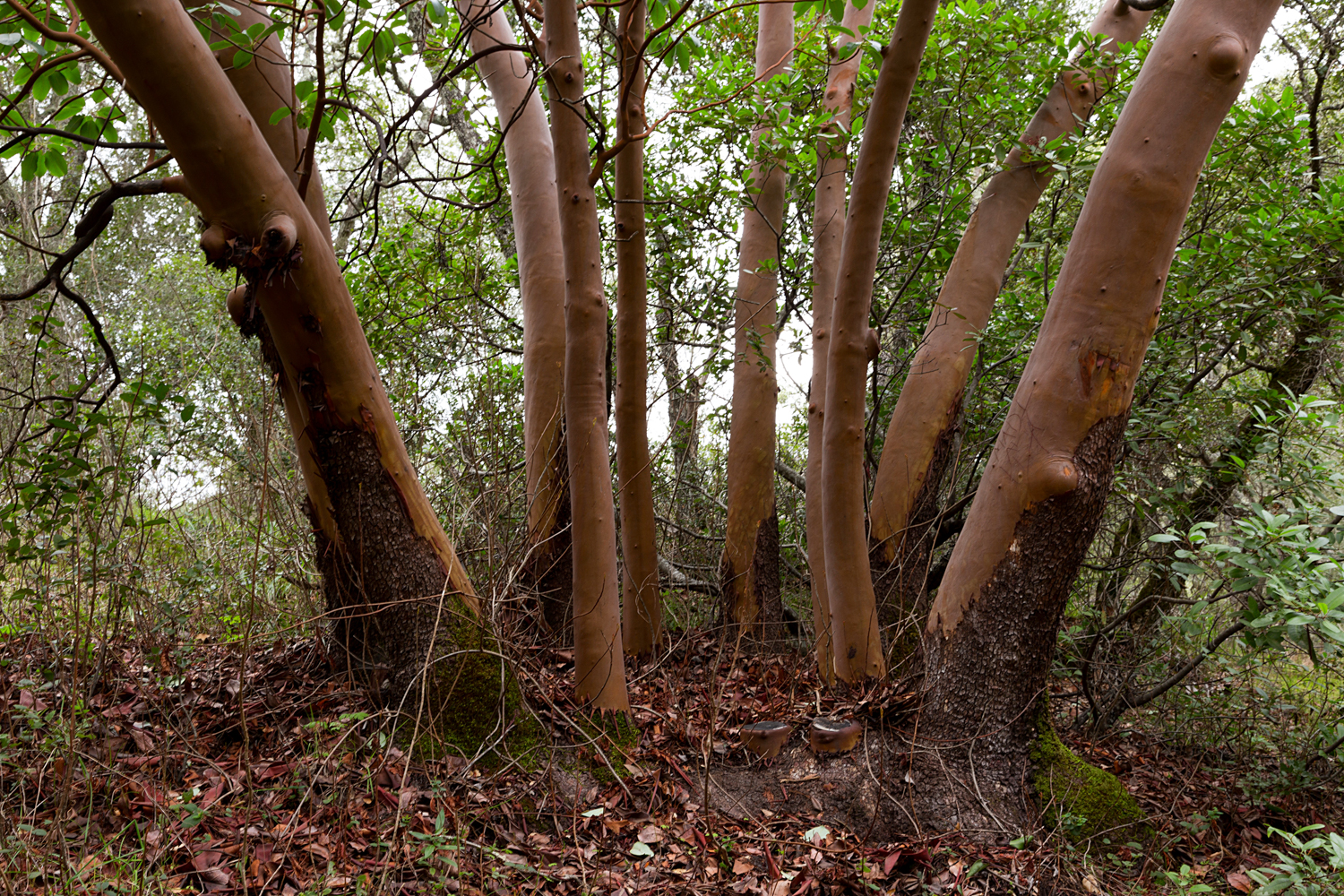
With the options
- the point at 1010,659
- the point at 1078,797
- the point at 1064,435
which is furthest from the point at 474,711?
the point at 1064,435

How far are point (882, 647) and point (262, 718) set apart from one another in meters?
3.03

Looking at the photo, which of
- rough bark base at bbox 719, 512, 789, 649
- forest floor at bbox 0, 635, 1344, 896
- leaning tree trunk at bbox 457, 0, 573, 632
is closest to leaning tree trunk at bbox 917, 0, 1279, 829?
forest floor at bbox 0, 635, 1344, 896

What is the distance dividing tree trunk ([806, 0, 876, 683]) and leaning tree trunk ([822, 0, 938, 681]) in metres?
0.51

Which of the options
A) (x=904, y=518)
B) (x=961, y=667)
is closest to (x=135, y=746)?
(x=961, y=667)

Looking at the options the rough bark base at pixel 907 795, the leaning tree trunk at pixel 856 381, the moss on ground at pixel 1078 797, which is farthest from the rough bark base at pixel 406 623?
the moss on ground at pixel 1078 797

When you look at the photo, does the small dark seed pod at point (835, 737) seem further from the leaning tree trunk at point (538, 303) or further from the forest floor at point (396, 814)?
the leaning tree trunk at point (538, 303)

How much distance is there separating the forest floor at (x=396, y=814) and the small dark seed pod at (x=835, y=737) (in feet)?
0.43

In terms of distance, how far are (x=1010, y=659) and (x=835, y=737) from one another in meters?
0.84

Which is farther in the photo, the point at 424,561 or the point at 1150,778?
the point at 1150,778

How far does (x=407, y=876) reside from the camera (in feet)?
8.29

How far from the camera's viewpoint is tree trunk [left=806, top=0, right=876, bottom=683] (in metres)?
4.46

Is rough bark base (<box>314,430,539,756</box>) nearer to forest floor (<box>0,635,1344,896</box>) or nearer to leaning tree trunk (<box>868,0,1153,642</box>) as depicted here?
forest floor (<box>0,635,1344,896</box>)

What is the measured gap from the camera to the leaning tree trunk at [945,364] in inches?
179

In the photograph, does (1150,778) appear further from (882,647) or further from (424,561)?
(424,561)
